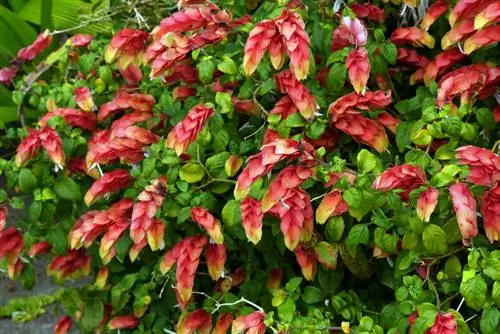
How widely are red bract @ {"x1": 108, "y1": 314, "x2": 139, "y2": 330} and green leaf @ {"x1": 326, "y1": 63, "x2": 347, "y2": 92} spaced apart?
2.77 ft

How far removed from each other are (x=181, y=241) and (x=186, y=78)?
1.49ft

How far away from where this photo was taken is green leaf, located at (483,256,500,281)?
1.60 m

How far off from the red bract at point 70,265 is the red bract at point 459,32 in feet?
3.83

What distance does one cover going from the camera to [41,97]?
257 cm

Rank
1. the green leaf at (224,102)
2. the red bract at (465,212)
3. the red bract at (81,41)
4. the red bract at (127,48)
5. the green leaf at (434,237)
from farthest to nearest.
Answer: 1. the red bract at (81,41)
2. the red bract at (127,48)
3. the green leaf at (224,102)
4. the green leaf at (434,237)
5. the red bract at (465,212)

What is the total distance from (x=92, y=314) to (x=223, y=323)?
443 millimetres

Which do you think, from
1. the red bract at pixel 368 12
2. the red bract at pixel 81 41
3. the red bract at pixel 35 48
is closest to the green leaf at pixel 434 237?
the red bract at pixel 368 12

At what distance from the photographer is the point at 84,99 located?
7.64 feet

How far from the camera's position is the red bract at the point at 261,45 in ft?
6.19

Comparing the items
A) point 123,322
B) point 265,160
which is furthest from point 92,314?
point 265,160

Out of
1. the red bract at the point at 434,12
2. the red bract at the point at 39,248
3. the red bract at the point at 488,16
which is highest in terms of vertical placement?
the red bract at the point at 488,16

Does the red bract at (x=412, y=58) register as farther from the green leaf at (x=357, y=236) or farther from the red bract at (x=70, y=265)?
the red bract at (x=70, y=265)

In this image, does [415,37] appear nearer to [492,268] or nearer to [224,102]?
[224,102]

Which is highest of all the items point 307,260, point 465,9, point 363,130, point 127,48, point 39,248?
point 465,9
